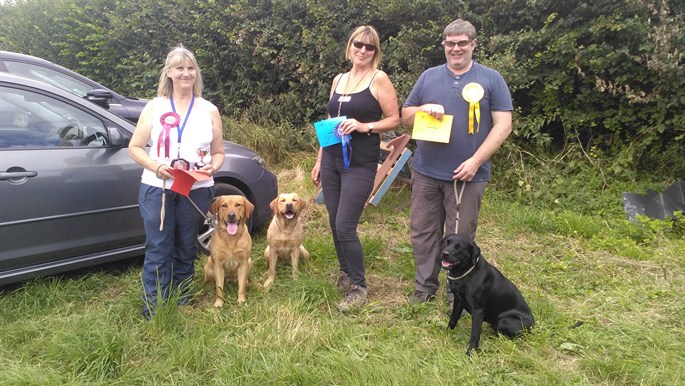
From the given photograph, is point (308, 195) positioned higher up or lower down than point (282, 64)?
lower down

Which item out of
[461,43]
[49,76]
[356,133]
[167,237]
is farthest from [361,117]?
[49,76]

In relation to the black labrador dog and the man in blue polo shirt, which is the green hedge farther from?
the black labrador dog

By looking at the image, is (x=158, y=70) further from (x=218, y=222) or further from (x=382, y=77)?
(x=382, y=77)

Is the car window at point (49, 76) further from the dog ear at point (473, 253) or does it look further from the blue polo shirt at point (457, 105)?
the dog ear at point (473, 253)

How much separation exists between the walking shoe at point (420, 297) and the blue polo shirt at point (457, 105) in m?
0.90

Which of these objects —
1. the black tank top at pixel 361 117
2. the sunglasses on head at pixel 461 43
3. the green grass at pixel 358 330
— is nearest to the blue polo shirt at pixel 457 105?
the sunglasses on head at pixel 461 43

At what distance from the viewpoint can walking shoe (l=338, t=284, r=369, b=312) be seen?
337cm

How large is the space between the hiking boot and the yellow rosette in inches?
59.1

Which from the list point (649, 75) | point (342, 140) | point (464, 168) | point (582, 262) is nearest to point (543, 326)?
point (464, 168)

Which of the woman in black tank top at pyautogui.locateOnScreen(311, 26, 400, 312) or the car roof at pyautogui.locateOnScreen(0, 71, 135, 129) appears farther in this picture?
the car roof at pyautogui.locateOnScreen(0, 71, 135, 129)

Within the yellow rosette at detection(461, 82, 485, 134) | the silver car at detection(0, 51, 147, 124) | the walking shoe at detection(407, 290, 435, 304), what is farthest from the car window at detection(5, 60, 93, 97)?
the yellow rosette at detection(461, 82, 485, 134)

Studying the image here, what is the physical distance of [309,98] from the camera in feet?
24.7

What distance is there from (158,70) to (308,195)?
15.0ft

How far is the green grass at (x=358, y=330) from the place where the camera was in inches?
102
